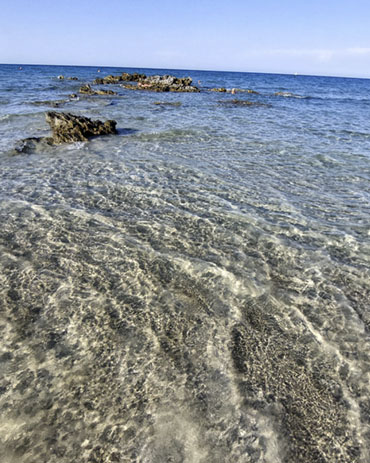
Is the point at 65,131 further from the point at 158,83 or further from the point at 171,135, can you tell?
the point at 158,83

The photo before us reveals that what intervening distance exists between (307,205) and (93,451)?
22.3 ft

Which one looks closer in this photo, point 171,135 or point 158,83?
point 171,135

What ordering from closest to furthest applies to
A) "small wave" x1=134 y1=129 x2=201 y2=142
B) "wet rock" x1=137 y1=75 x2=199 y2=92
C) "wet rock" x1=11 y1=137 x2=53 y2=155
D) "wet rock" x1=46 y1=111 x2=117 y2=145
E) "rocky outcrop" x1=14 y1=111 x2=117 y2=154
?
"wet rock" x1=11 y1=137 x2=53 y2=155 < "rocky outcrop" x1=14 y1=111 x2=117 y2=154 < "wet rock" x1=46 y1=111 x2=117 y2=145 < "small wave" x1=134 y1=129 x2=201 y2=142 < "wet rock" x1=137 y1=75 x2=199 y2=92

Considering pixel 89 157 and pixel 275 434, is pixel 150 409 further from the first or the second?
pixel 89 157

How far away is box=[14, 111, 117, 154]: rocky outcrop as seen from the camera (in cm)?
1230

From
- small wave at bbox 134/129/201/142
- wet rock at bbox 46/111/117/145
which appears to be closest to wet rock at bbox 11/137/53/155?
wet rock at bbox 46/111/117/145

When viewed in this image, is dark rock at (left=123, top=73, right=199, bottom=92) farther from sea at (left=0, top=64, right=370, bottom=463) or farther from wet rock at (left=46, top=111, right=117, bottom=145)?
sea at (left=0, top=64, right=370, bottom=463)

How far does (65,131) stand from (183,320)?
40.7 ft

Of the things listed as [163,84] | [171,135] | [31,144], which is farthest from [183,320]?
[163,84]

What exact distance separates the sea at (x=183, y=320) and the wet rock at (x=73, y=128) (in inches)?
187

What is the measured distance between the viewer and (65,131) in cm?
1346

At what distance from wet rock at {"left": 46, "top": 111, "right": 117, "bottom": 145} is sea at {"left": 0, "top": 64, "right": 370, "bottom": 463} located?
4.75m

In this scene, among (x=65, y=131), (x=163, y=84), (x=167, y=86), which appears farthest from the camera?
(x=163, y=84)

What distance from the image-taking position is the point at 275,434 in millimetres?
2725
